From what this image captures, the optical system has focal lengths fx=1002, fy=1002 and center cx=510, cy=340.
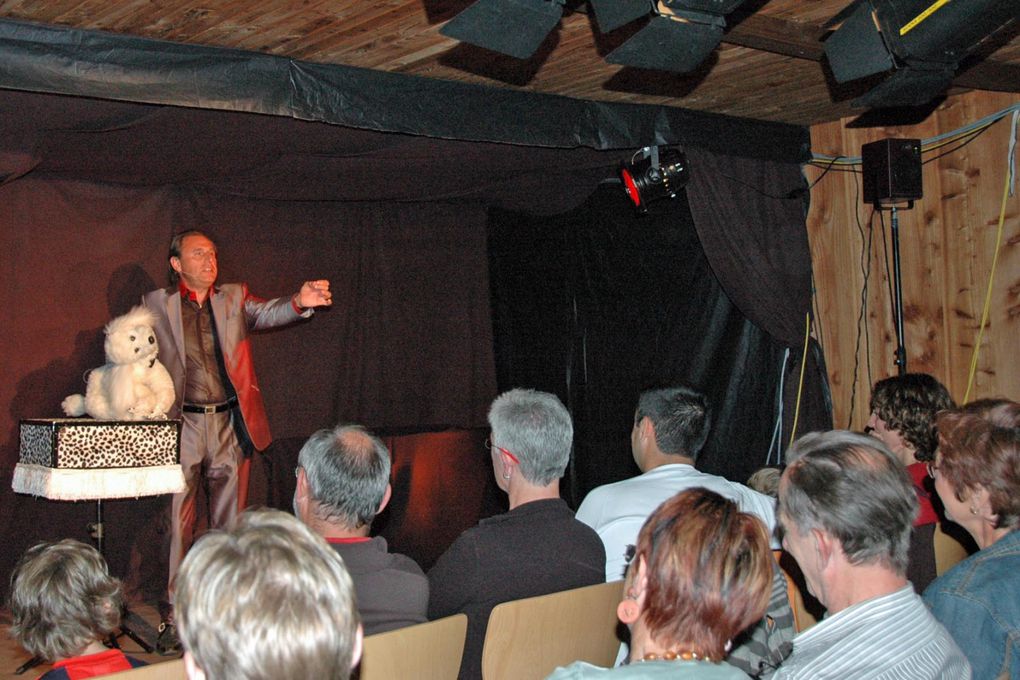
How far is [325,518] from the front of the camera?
2537mm

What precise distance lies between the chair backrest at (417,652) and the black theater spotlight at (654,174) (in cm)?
354

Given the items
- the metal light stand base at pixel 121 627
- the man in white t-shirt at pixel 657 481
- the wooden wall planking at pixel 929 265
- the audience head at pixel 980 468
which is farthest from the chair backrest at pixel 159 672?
the wooden wall planking at pixel 929 265

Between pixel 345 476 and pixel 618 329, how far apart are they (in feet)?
13.7

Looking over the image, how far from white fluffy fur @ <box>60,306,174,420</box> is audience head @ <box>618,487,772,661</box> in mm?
3629

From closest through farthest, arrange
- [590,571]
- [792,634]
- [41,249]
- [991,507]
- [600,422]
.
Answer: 1. [991,507]
2. [792,634]
3. [590,571]
4. [41,249]
5. [600,422]

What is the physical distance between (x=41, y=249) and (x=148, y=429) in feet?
5.75

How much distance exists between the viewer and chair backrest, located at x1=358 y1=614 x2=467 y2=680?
2.06 metres

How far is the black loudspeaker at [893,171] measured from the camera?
16.0 feet

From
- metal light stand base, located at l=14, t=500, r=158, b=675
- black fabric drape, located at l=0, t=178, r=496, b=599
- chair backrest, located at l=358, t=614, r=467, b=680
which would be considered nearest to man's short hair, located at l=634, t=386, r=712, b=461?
chair backrest, located at l=358, t=614, r=467, b=680

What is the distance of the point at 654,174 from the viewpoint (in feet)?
17.5

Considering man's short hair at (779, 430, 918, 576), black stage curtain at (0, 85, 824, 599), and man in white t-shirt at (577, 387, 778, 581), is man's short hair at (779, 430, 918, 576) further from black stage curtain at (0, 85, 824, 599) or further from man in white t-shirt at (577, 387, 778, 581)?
black stage curtain at (0, 85, 824, 599)

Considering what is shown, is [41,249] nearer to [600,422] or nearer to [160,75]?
[160,75]

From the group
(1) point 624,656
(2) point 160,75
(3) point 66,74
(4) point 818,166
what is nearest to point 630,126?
(4) point 818,166

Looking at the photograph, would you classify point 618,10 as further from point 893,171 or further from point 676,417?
point 893,171
